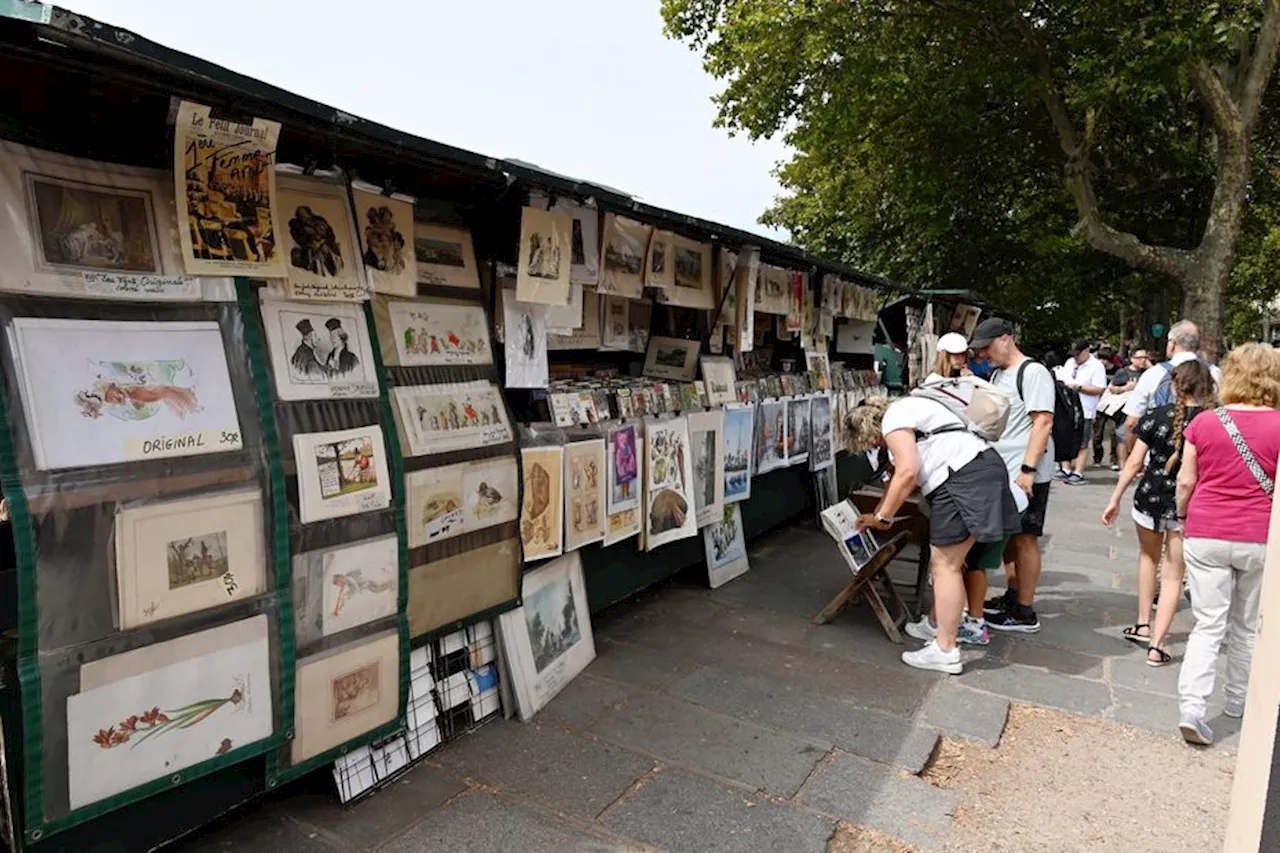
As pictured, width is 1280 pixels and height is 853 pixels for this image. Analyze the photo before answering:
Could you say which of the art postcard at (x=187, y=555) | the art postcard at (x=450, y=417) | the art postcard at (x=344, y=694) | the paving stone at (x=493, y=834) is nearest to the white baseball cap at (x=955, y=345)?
the art postcard at (x=450, y=417)

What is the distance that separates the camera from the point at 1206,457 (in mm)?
3547

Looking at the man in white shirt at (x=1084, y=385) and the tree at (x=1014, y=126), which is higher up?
the tree at (x=1014, y=126)

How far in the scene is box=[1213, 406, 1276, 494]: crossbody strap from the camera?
3363 millimetres

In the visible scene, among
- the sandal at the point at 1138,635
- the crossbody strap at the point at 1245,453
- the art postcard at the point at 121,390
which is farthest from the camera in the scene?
the sandal at the point at 1138,635

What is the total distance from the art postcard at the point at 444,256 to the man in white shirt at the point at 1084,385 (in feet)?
33.0

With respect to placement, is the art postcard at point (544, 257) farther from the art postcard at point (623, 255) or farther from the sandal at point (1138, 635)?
the sandal at point (1138, 635)

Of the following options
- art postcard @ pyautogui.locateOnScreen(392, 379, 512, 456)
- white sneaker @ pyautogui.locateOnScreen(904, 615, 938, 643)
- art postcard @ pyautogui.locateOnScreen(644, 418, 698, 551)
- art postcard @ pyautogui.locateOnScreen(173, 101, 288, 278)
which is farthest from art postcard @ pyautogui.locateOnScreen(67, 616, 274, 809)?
white sneaker @ pyautogui.locateOnScreen(904, 615, 938, 643)

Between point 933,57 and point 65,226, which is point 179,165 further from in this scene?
point 933,57

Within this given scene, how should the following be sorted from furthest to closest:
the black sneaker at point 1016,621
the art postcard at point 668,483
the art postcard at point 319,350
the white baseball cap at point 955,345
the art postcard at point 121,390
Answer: the white baseball cap at point 955,345 < the black sneaker at point 1016,621 < the art postcard at point 668,483 < the art postcard at point 319,350 < the art postcard at point 121,390

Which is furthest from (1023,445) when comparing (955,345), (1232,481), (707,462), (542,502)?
(542,502)

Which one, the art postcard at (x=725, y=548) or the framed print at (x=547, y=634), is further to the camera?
the art postcard at (x=725, y=548)

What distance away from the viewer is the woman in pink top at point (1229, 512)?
3.39 meters

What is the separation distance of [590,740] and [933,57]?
46.4 feet

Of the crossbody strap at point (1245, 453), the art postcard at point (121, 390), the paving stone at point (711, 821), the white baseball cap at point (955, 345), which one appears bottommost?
the paving stone at point (711, 821)
